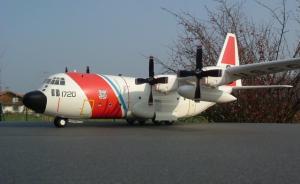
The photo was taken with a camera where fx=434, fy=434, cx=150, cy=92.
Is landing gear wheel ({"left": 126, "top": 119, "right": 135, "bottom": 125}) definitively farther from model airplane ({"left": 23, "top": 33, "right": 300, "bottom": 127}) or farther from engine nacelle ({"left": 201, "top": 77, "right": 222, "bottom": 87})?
engine nacelle ({"left": 201, "top": 77, "right": 222, "bottom": 87})

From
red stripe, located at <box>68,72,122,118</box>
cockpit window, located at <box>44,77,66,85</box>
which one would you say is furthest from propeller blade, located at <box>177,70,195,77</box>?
cockpit window, located at <box>44,77,66,85</box>

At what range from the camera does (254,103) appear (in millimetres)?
29141

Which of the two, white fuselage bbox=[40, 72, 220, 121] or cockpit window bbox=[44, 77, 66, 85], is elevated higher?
cockpit window bbox=[44, 77, 66, 85]

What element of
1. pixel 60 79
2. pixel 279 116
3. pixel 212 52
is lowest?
pixel 279 116

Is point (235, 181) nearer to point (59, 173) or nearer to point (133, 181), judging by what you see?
point (133, 181)

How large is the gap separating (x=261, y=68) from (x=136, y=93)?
18.2 feet

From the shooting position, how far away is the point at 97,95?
18.1 metres

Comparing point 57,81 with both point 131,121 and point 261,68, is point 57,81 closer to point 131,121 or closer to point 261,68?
point 131,121

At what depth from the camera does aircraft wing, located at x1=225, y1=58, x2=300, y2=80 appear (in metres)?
17.0

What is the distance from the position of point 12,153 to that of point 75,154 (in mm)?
1103

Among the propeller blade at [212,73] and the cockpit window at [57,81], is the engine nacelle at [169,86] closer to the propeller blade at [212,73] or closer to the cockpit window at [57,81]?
the propeller blade at [212,73]

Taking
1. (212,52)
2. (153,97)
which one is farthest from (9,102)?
(153,97)

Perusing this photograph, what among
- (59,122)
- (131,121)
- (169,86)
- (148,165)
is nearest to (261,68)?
(169,86)

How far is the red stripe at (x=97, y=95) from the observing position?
58.9ft
